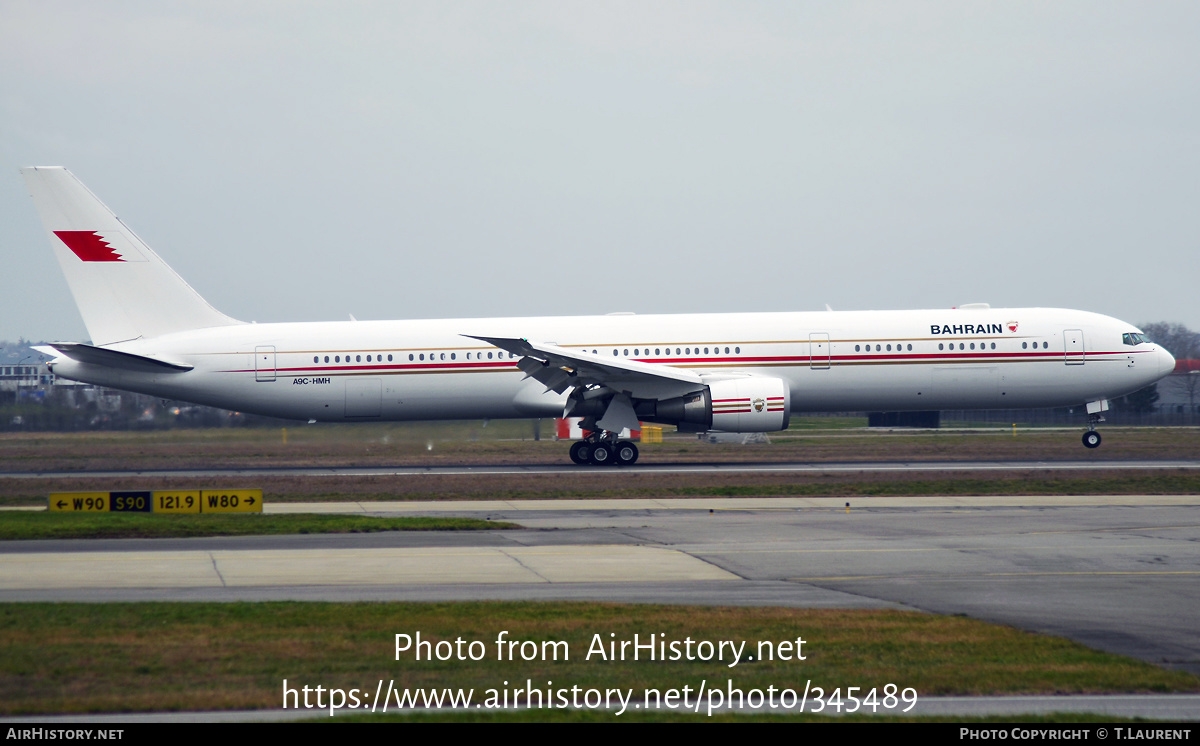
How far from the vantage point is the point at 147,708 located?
7.24m

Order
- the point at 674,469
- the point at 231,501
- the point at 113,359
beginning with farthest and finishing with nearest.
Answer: the point at 113,359 < the point at 674,469 < the point at 231,501

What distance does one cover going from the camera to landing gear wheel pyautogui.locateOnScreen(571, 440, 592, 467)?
31575mm

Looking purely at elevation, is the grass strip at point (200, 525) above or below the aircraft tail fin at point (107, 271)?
below

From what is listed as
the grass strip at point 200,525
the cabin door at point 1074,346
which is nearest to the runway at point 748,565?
the grass strip at point 200,525

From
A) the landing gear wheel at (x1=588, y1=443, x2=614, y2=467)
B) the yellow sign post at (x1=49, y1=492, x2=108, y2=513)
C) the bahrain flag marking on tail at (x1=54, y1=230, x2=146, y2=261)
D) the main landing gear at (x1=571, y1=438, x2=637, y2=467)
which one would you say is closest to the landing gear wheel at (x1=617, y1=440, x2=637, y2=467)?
the main landing gear at (x1=571, y1=438, x2=637, y2=467)

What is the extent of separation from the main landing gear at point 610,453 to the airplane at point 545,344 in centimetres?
4

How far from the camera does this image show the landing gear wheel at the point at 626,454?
31.3 metres

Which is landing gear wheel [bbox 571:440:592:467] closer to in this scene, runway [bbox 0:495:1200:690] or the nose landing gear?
runway [bbox 0:495:1200:690]

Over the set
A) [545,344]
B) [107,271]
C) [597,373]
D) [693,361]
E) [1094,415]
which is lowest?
[1094,415]

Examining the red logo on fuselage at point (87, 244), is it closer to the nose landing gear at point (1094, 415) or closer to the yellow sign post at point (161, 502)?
the yellow sign post at point (161, 502)

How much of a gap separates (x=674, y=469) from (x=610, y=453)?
2612mm

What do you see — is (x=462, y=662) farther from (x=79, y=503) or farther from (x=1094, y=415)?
(x=1094, y=415)

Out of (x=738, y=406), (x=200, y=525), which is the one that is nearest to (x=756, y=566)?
(x=200, y=525)

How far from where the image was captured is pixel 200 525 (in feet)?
59.7
